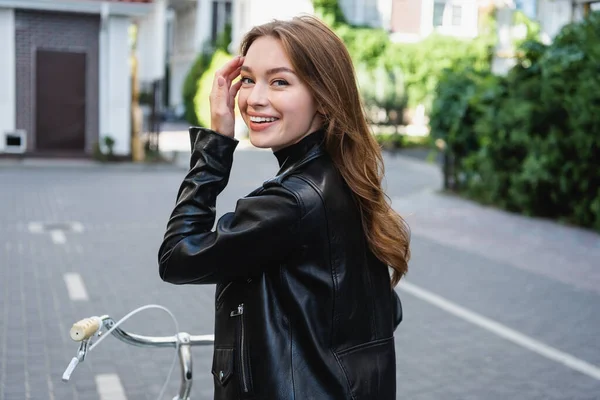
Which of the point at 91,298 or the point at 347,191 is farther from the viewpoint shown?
the point at 91,298

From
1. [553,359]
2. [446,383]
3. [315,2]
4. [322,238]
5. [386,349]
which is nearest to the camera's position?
[322,238]

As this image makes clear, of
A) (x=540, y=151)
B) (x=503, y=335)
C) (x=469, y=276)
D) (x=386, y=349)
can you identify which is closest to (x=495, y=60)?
(x=540, y=151)

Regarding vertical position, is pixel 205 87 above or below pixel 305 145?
above

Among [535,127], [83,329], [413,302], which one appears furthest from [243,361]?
[535,127]

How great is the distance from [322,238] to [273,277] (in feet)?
0.47

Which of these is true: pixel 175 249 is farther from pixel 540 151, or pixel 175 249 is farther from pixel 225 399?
pixel 540 151

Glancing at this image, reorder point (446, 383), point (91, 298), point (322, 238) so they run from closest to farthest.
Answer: point (322, 238) → point (446, 383) → point (91, 298)

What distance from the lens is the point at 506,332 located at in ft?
22.9

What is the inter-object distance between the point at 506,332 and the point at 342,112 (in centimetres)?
534

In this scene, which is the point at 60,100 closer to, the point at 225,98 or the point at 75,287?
A: the point at 75,287

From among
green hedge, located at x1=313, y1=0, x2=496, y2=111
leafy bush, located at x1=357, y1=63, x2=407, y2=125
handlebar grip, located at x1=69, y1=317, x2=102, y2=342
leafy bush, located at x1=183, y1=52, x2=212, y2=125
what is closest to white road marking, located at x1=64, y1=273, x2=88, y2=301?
handlebar grip, located at x1=69, y1=317, x2=102, y2=342

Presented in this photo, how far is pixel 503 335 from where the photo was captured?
22.6 feet

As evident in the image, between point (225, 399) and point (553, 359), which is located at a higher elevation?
point (225, 399)

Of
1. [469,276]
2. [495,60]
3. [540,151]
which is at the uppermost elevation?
[495,60]
